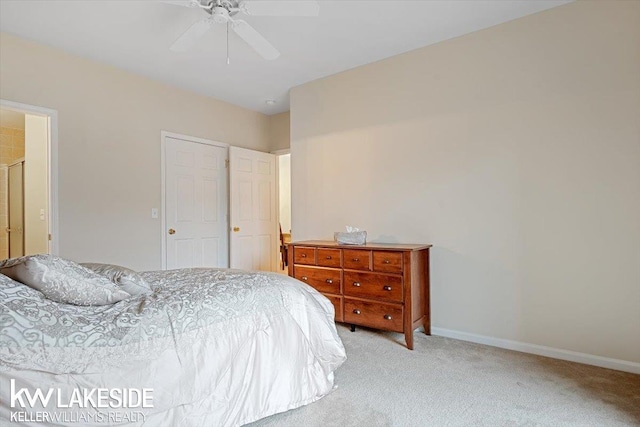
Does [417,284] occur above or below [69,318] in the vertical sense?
below

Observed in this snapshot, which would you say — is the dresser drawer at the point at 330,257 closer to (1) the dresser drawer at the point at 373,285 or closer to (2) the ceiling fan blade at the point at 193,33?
(1) the dresser drawer at the point at 373,285

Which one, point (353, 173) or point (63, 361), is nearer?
point (63, 361)

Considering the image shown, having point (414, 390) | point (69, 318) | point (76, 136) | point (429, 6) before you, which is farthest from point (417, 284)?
point (76, 136)

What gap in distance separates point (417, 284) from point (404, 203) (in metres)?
0.78

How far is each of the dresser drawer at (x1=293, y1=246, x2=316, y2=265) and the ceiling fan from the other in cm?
170

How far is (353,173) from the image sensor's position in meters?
3.63

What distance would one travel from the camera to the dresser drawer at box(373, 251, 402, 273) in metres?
2.80

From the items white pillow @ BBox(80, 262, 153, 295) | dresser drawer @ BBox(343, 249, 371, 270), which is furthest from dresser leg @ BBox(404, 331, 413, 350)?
white pillow @ BBox(80, 262, 153, 295)

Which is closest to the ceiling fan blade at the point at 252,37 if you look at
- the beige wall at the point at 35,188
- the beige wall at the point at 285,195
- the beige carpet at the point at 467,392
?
the beige carpet at the point at 467,392

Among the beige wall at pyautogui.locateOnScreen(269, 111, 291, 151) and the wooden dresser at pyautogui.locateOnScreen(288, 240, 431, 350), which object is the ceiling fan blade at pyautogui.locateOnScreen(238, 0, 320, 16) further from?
the beige wall at pyautogui.locateOnScreen(269, 111, 291, 151)

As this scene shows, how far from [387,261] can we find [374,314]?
1.54 feet

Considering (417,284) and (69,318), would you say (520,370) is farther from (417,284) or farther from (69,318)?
(69,318)

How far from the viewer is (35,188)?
3.96m

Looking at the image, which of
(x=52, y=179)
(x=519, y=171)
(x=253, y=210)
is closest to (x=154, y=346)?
(x=52, y=179)
